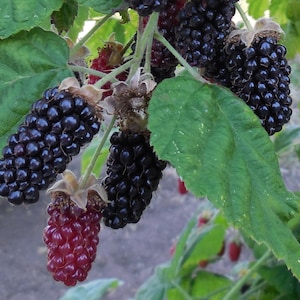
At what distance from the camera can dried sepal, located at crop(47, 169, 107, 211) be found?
97 cm

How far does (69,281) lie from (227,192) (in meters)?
0.30

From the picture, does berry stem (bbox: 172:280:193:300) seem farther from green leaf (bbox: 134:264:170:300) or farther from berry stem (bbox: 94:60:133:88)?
berry stem (bbox: 94:60:133:88)

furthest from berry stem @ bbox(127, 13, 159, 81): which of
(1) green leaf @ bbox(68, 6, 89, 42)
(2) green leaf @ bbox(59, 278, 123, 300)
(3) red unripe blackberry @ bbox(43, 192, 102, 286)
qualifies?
(2) green leaf @ bbox(59, 278, 123, 300)

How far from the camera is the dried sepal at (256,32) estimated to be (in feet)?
3.00

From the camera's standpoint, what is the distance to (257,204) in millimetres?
863

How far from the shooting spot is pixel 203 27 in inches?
34.7

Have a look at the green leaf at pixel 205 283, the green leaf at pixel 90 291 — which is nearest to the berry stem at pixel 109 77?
the green leaf at pixel 205 283

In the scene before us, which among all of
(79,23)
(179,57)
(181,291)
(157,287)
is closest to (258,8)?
(79,23)

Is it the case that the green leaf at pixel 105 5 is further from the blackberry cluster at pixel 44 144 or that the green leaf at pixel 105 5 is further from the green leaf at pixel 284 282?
the green leaf at pixel 284 282

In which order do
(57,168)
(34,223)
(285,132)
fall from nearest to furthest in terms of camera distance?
(57,168) → (285,132) → (34,223)

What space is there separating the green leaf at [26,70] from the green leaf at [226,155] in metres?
0.19

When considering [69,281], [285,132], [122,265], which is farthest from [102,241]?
[69,281]

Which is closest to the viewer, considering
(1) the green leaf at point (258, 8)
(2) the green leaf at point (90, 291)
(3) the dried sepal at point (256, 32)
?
(3) the dried sepal at point (256, 32)

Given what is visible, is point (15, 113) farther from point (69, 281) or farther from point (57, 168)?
point (69, 281)
